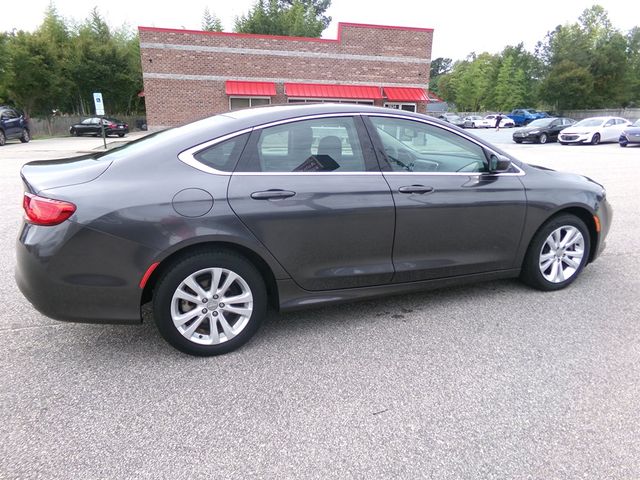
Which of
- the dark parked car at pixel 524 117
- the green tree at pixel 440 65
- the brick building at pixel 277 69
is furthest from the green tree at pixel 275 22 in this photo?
the green tree at pixel 440 65

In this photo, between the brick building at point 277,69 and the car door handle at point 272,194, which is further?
the brick building at point 277,69

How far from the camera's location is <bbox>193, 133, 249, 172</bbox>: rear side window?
9.40 ft

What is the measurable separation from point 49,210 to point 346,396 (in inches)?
80.0

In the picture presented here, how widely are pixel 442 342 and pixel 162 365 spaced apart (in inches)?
75.0

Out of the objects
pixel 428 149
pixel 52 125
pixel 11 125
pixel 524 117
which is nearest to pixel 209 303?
pixel 428 149

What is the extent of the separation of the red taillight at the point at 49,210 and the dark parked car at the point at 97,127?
3256 cm

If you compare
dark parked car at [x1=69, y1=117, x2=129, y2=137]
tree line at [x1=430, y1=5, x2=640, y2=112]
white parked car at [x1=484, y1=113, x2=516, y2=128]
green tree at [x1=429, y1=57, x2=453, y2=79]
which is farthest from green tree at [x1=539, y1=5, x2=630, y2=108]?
green tree at [x1=429, y1=57, x2=453, y2=79]

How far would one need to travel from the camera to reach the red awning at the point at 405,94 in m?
26.2

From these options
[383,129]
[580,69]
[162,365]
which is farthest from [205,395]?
[580,69]

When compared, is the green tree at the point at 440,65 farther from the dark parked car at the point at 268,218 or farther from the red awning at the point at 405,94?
the dark parked car at the point at 268,218

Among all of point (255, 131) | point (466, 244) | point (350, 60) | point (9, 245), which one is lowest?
point (9, 245)

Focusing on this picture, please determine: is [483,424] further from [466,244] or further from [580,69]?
[580,69]

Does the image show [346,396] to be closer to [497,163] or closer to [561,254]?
[497,163]

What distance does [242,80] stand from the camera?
25.8 m
